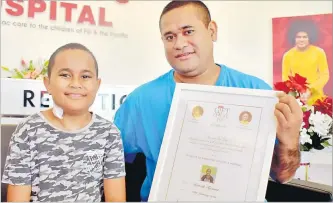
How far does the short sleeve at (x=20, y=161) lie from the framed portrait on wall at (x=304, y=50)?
82 cm

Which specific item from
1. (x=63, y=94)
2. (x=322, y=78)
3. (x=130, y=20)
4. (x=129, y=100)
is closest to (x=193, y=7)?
(x=130, y=20)

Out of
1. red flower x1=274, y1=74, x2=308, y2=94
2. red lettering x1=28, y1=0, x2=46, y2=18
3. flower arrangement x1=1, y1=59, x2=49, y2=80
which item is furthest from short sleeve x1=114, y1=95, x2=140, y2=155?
red flower x1=274, y1=74, x2=308, y2=94

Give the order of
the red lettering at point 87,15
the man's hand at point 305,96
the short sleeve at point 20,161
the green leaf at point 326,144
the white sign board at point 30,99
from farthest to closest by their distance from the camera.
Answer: the green leaf at point 326,144 → the man's hand at point 305,96 → the red lettering at point 87,15 → the white sign board at point 30,99 → the short sleeve at point 20,161

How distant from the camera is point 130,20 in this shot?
4.00 feet

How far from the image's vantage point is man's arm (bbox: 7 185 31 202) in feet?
3.11

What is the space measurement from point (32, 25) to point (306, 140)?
93 centimetres

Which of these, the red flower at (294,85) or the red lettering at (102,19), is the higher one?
the red lettering at (102,19)

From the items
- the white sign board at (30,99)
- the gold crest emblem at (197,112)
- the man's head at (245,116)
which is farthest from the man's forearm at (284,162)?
the white sign board at (30,99)

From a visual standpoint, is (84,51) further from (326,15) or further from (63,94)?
(326,15)

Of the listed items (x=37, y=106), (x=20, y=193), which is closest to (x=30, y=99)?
(x=37, y=106)

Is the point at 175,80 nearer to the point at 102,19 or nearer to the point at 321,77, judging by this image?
the point at 102,19

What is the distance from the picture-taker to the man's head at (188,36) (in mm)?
1096

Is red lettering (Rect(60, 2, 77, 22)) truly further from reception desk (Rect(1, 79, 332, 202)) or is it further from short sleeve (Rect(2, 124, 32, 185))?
short sleeve (Rect(2, 124, 32, 185))

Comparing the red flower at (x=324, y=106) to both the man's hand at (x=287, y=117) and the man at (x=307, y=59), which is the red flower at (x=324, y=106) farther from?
the man's hand at (x=287, y=117)
